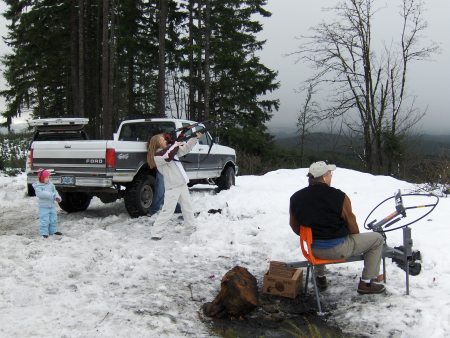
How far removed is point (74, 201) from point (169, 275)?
212 inches

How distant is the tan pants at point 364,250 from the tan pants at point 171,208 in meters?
3.26

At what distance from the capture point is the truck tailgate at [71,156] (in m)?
8.12

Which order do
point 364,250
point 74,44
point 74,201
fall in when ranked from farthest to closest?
point 74,44 < point 74,201 < point 364,250

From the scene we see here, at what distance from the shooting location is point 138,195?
27.8 feet

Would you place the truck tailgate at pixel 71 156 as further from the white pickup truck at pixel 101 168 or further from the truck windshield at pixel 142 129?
the truck windshield at pixel 142 129

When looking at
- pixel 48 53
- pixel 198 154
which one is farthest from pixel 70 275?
pixel 48 53

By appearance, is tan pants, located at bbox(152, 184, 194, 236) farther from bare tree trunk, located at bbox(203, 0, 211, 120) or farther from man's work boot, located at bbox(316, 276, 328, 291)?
bare tree trunk, located at bbox(203, 0, 211, 120)

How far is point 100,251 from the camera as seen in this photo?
6.24 meters

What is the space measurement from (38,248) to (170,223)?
8.30 feet

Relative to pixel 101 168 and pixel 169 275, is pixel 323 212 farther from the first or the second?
pixel 101 168

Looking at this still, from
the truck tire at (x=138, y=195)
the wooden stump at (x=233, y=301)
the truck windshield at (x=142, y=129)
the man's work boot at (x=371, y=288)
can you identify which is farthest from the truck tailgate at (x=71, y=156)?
the man's work boot at (x=371, y=288)

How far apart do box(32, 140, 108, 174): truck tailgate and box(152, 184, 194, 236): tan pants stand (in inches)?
63.1

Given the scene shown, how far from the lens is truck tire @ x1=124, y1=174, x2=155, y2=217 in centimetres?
845

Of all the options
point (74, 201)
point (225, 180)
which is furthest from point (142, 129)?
point (225, 180)
